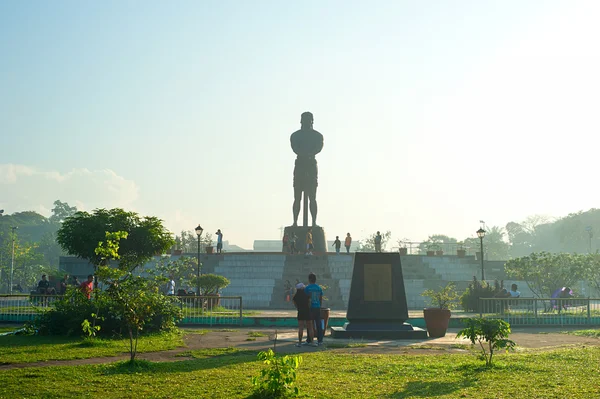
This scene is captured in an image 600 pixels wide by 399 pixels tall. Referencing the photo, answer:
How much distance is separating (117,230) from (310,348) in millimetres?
10956

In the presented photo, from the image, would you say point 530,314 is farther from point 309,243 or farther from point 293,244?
point 293,244

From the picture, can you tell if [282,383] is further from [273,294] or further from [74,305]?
[273,294]

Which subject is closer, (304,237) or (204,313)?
(204,313)

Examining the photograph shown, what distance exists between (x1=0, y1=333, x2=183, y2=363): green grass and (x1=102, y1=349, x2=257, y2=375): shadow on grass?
140cm

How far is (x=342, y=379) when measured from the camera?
29.3ft

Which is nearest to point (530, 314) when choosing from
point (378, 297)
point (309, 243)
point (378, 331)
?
point (378, 297)

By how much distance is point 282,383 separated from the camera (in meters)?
7.45

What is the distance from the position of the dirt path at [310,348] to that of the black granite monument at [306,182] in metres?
20.8

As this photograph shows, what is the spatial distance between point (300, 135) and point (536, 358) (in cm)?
2901

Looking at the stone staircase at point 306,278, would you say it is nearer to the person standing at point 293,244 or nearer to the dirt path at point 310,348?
the person standing at point 293,244

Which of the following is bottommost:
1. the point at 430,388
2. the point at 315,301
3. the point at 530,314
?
the point at 430,388

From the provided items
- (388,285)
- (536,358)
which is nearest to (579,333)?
(388,285)

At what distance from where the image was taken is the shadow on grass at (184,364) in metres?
9.39

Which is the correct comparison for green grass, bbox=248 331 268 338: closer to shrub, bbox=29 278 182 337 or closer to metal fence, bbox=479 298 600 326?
shrub, bbox=29 278 182 337
